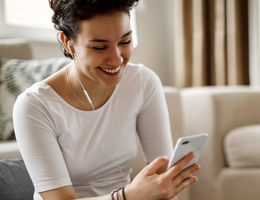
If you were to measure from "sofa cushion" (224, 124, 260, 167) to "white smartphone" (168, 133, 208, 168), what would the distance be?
95 centimetres

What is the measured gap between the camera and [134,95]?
129 centimetres

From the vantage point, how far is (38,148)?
111 centimetres

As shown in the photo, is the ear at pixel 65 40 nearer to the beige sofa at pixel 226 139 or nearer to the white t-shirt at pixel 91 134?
the white t-shirt at pixel 91 134

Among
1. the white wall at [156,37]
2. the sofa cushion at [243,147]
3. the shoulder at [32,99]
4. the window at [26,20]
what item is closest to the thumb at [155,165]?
the shoulder at [32,99]

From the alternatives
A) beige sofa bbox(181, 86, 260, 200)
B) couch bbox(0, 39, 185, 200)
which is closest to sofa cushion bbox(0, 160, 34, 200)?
couch bbox(0, 39, 185, 200)

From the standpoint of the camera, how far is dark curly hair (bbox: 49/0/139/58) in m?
1.04

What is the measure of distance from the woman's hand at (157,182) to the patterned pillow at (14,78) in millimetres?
845

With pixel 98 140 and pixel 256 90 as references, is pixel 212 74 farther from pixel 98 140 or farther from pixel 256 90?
pixel 98 140

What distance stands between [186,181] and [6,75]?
1060 mm

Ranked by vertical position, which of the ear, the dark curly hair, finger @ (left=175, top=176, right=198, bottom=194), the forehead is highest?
the dark curly hair

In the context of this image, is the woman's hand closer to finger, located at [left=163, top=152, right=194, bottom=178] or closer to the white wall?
finger, located at [left=163, top=152, right=194, bottom=178]

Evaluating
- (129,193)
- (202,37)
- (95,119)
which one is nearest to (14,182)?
(95,119)

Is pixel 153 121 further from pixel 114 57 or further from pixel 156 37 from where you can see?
pixel 156 37

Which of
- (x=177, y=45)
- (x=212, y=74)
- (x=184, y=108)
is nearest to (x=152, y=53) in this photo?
(x=177, y=45)
